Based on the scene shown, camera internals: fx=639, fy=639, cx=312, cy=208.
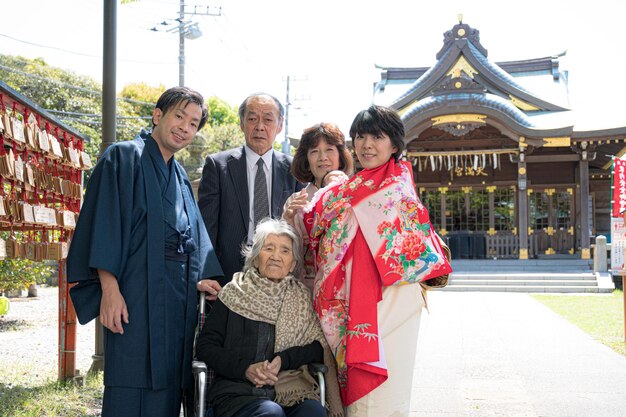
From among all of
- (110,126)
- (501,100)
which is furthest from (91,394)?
(501,100)

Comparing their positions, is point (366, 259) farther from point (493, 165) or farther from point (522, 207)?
point (493, 165)

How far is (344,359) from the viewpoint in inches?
108

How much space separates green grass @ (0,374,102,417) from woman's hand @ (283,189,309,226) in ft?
7.59

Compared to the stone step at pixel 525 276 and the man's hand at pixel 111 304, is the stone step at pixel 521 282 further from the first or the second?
the man's hand at pixel 111 304

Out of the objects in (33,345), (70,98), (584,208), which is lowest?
(33,345)

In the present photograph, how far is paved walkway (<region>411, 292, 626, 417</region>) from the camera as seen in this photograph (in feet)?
15.6

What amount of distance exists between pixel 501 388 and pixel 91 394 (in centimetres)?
330

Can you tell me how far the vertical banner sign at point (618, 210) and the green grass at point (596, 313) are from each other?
2.60 ft

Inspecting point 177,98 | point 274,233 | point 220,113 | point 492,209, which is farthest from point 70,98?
point 274,233

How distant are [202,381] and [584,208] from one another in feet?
56.4

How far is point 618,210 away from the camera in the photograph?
9.95 meters

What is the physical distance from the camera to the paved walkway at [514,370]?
4.75 m

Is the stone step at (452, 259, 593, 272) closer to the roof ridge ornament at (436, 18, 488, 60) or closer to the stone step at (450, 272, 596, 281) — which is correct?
the stone step at (450, 272, 596, 281)

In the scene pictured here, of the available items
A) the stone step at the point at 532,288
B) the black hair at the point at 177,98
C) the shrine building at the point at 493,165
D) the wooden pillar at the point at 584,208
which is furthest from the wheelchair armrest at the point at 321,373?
the wooden pillar at the point at 584,208
